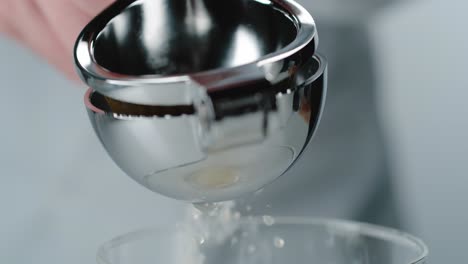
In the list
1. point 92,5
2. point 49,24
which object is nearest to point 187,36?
point 92,5

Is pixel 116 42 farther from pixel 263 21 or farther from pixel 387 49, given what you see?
pixel 387 49

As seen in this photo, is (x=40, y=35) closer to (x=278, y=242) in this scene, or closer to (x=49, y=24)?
(x=49, y=24)

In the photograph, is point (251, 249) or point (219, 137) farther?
point (251, 249)

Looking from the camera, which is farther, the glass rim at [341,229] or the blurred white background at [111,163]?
the blurred white background at [111,163]

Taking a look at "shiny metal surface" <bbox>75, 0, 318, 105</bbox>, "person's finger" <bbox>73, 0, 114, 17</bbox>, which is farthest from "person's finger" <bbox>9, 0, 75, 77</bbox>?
"shiny metal surface" <bbox>75, 0, 318, 105</bbox>

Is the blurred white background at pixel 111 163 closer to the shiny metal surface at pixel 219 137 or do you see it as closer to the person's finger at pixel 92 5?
the person's finger at pixel 92 5

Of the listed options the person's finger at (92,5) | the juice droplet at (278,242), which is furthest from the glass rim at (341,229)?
the person's finger at (92,5)

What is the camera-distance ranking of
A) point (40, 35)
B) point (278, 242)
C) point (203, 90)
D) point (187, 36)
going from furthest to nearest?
point (40, 35) → point (278, 242) → point (187, 36) → point (203, 90)
